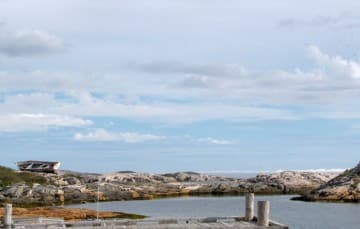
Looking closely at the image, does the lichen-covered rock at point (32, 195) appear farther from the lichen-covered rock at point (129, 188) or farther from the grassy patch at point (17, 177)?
the grassy patch at point (17, 177)

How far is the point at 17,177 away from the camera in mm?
153000

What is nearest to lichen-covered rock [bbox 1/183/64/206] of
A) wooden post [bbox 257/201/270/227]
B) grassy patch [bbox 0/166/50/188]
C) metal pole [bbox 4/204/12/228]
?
grassy patch [bbox 0/166/50/188]

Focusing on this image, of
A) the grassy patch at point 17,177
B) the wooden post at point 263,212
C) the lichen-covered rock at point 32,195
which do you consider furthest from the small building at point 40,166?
the wooden post at point 263,212

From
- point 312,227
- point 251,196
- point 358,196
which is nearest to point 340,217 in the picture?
point 312,227

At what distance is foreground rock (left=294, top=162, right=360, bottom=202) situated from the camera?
120 metres

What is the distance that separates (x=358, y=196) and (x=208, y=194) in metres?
49.3

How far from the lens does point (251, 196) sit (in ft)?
148

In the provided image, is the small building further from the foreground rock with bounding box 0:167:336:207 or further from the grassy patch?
the grassy patch

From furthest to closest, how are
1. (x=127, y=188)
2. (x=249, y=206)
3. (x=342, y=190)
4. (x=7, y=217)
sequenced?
(x=127, y=188), (x=342, y=190), (x=249, y=206), (x=7, y=217)

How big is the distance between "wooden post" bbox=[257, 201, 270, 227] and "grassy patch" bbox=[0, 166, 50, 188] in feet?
359

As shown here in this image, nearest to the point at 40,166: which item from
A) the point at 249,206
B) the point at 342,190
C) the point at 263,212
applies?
the point at 342,190

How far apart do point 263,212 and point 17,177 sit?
396ft

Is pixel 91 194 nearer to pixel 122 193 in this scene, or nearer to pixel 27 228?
pixel 122 193

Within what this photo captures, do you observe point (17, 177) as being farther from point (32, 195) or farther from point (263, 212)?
point (263, 212)
